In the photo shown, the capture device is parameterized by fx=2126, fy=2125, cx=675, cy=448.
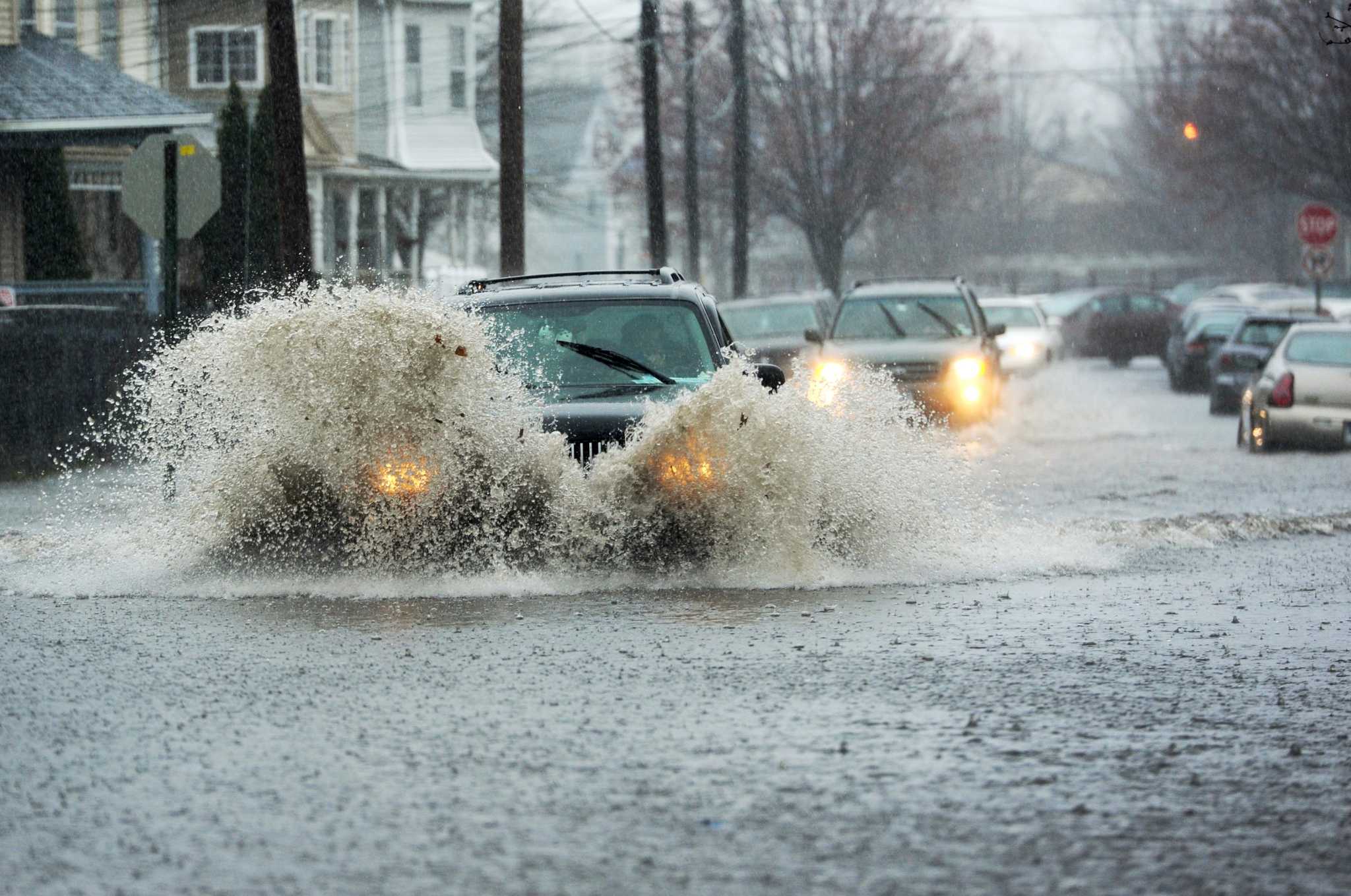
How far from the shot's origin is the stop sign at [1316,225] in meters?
36.7

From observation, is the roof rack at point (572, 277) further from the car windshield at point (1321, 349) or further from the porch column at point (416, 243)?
the porch column at point (416, 243)

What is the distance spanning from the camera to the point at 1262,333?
99.0 ft

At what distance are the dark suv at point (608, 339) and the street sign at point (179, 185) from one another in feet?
20.3

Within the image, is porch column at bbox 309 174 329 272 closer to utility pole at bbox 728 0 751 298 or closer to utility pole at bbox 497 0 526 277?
utility pole at bbox 728 0 751 298

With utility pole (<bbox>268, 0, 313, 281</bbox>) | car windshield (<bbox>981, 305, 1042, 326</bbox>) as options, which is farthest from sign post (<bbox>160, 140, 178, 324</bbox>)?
car windshield (<bbox>981, 305, 1042, 326</bbox>)

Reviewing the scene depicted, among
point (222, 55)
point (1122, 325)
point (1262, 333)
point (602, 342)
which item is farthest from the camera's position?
point (1122, 325)

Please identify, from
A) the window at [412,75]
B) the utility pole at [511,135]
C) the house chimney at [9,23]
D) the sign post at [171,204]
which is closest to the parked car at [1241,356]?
the utility pole at [511,135]

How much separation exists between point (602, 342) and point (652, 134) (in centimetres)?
2155

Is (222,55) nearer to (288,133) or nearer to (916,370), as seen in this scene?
(288,133)

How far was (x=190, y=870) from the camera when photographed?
212 inches

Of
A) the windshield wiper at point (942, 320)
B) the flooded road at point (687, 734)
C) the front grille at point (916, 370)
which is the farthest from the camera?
the windshield wiper at point (942, 320)

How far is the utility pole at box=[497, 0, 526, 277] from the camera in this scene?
26703 mm

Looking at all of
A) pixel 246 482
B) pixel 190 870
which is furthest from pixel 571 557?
pixel 190 870

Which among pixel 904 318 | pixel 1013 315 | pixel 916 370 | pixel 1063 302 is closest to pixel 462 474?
pixel 916 370
